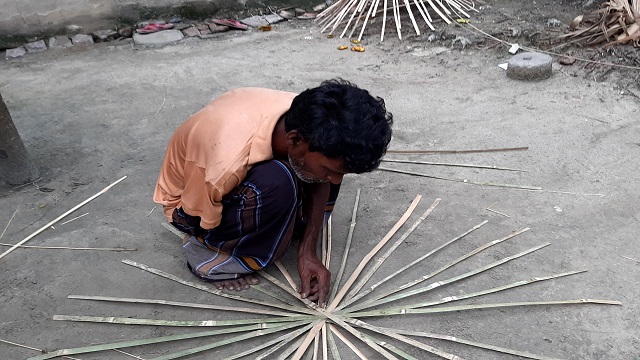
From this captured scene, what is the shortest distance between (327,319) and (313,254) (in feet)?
0.81

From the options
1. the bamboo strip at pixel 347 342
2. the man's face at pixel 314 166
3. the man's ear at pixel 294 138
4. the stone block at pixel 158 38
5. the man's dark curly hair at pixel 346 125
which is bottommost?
the bamboo strip at pixel 347 342

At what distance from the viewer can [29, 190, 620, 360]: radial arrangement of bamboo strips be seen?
1935 mm

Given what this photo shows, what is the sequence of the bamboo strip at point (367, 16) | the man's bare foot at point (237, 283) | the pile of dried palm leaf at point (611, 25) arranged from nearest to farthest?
the man's bare foot at point (237, 283) < the pile of dried palm leaf at point (611, 25) < the bamboo strip at point (367, 16)

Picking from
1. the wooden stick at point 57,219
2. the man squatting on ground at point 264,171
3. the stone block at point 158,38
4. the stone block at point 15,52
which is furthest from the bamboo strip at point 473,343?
the stone block at point 15,52

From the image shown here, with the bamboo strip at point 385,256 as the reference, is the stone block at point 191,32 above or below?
above

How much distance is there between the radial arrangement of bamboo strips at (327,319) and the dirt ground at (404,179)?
3 centimetres

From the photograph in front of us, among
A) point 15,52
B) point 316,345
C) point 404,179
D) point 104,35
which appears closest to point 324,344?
point 316,345

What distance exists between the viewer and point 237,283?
87.8 inches

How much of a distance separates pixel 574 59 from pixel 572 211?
167 cm

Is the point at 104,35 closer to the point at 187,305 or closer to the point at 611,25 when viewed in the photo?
the point at 187,305

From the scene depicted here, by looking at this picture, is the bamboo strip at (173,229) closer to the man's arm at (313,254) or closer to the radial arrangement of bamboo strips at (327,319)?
the radial arrangement of bamboo strips at (327,319)

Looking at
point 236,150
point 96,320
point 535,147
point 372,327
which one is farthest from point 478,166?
point 96,320

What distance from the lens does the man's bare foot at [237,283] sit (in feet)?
7.29

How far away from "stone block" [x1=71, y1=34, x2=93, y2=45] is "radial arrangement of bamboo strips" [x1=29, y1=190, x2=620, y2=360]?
2844mm
